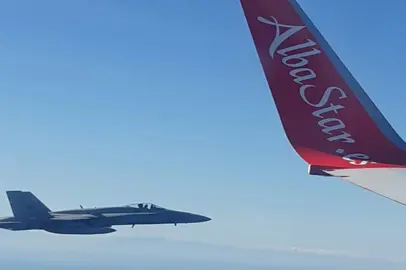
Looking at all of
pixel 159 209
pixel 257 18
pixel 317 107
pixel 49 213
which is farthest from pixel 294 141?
pixel 49 213

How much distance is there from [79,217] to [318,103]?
57663 millimetres

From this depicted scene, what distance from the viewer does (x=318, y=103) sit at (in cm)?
516

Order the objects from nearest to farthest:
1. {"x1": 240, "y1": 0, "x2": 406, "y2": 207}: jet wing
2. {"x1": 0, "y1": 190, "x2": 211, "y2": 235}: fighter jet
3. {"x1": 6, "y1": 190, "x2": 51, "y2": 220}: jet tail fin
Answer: {"x1": 240, "y1": 0, "x2": 406, "y2": 207}: jet wing < {"x1": 0, "y1": 190, "x2": 211, "y2": 235}: fighter jet < {"x1": 6, "y1": 190, "x2": 51, "y2": 220}: jet tail fin

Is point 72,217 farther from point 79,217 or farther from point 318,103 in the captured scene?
point 318,103

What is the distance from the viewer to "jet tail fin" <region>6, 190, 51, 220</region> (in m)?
64.7

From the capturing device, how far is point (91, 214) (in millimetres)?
60438

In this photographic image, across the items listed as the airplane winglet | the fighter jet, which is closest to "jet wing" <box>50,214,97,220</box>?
the fighter jet

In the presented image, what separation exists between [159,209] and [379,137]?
2112 inches

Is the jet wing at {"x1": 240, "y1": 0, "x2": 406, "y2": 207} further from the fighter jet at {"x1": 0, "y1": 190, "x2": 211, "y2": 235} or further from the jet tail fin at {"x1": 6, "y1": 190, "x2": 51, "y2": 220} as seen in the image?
the jet tail fin at {"x1": 6, "y1": 190, "x2": 51, "y2": 220}

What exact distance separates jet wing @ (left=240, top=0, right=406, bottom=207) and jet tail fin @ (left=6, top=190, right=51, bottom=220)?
62207 mm

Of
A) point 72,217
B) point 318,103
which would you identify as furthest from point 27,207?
point 318,103

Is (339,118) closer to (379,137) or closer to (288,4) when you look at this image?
(379,137)

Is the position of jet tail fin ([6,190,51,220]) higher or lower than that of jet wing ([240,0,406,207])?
higher

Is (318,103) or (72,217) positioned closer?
(318,103)
